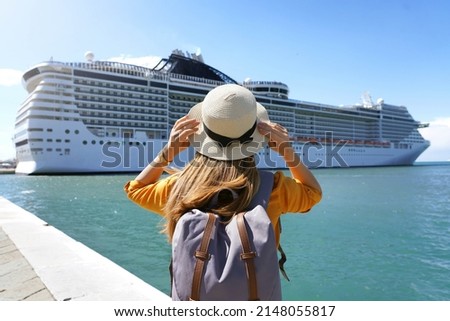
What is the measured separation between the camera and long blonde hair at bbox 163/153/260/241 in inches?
47.1

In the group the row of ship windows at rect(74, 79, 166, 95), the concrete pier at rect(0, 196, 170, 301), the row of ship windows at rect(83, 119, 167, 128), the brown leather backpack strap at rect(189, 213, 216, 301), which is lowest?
the concrete pier at rect(0, 196, 170, 301)

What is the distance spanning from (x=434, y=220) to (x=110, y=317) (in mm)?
11680

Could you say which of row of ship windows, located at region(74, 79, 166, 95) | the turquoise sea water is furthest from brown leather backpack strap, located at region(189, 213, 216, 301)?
row of ship windows, located at region(74, 79, 166, 95)

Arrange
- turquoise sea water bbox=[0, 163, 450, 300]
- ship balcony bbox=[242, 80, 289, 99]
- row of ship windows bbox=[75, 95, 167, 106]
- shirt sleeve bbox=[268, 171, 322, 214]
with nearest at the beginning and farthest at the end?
shirt sleeve bbox=[268, 171, 322, 214], turquoise sea water bbox=[0, 163, 450, 300], row of ship windows bbox=[75, 95, 167, 106], ship balcony bbox=[242, 80, 289, 99]

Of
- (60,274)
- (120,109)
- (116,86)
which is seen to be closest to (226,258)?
(60,274)

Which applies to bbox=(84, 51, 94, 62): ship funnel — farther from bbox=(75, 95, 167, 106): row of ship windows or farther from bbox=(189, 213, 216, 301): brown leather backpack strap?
bbox=(189, 213, 216, 301): brown leather backpack strap

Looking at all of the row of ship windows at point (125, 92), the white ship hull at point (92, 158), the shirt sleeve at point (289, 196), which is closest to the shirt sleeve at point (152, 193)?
the shirt sleeve at point (289, 196)

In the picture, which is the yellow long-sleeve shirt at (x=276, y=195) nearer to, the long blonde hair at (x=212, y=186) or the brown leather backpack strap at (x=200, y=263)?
the long blonde hair at (x=212, y=186)

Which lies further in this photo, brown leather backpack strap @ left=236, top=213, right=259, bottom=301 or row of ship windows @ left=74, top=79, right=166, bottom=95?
row of ship windows @ left=74, top=79, right=166, bottom=95

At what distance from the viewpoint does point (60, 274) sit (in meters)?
2.95

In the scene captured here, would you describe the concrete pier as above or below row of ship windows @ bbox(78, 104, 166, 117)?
below

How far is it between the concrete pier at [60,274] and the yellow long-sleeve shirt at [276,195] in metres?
1.32

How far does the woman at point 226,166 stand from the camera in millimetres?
1212

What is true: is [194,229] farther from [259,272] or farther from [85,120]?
[85,120]
